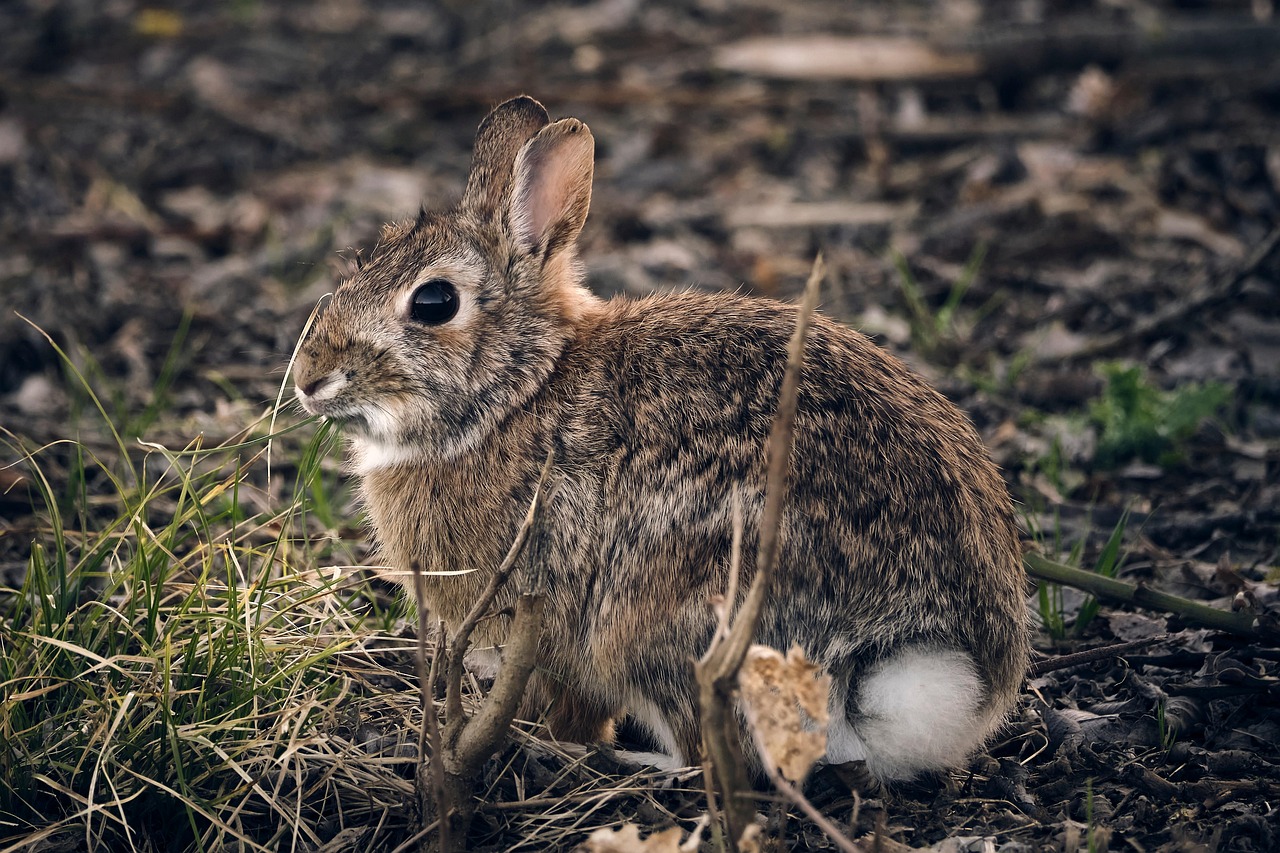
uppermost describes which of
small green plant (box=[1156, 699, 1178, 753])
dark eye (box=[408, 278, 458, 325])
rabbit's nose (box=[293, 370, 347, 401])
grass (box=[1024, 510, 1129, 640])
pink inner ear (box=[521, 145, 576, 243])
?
pink inner ear (box=[521, 145, 576, 243])

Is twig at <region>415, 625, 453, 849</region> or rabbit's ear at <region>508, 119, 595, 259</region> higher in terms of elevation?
rabbit's ear at <region>508, 119, 595, 259</region>

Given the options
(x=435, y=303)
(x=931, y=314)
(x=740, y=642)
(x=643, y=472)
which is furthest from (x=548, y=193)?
(x=931, y=314)

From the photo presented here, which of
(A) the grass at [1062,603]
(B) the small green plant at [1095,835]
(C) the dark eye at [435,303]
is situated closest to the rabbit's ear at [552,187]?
(C) the dark eye at [435,303]

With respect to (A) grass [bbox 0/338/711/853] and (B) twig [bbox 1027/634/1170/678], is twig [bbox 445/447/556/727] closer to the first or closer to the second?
(A) grass [bbox 0/338/711/853]

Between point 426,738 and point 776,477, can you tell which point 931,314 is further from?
point 776,477

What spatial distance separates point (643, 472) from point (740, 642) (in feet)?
4.00

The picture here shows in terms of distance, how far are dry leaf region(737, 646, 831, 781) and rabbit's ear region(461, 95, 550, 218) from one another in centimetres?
226

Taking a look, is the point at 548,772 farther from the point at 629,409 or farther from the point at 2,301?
the point at 2,301

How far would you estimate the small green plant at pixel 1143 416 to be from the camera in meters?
5.57

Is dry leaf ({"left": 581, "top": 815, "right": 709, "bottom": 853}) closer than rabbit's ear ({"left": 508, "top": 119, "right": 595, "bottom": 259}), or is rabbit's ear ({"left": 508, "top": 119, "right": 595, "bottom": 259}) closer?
dry leaf ({"left": 581, "top": 815, "right": 709, "bottom": 853})

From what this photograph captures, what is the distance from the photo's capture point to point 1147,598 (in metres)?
4.18

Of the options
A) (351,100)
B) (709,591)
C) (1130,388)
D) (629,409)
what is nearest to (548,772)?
(709,591)

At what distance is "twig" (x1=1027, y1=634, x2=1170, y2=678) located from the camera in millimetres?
4024

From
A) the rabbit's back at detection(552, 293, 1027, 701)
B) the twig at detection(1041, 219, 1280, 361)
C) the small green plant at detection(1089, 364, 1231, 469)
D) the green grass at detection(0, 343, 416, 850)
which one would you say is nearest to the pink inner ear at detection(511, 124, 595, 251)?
the rabbit's back at detection(552, 293, 1027, 701)
